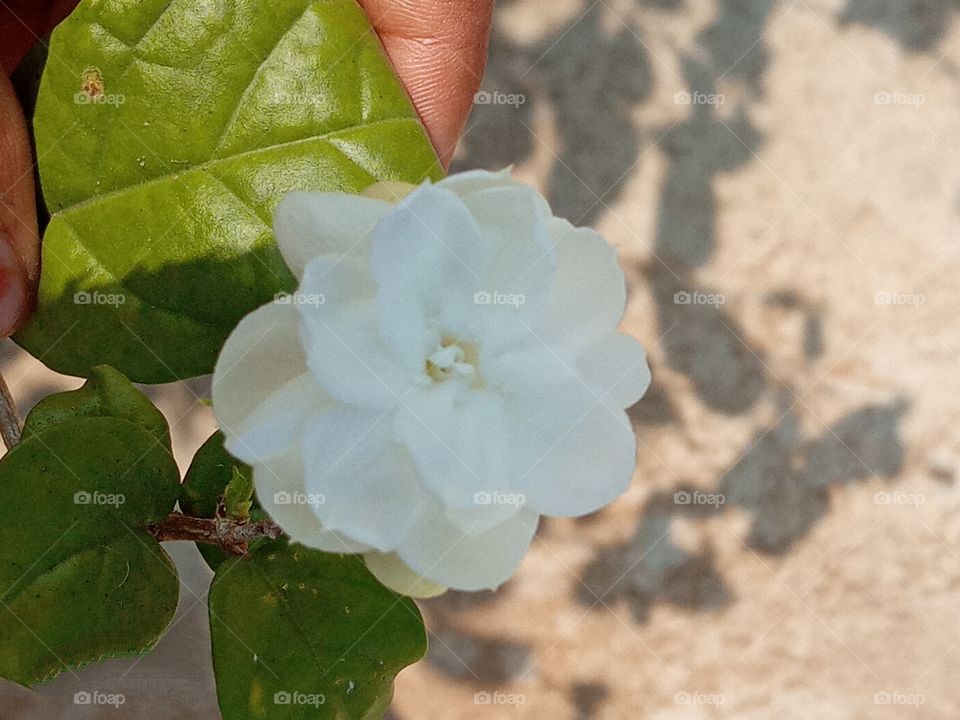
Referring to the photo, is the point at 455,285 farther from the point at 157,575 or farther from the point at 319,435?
the point at 157,575

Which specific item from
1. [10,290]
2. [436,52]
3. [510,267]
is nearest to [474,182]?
[510,267]

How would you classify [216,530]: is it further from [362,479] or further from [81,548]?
[362,479]

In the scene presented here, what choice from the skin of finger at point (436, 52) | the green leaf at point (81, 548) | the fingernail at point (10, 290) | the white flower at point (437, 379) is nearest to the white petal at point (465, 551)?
the white flower at point (437, 379)

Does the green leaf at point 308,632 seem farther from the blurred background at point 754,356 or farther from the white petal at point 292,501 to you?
the blurred background at point 754,356

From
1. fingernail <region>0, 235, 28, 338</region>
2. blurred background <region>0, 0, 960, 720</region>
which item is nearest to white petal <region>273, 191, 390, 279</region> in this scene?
fingernail <region>0, 235, 28, 338</region>

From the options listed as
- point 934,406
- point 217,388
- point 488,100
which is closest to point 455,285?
point 217,388

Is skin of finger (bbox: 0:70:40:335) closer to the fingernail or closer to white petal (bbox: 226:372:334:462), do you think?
the fingernail
